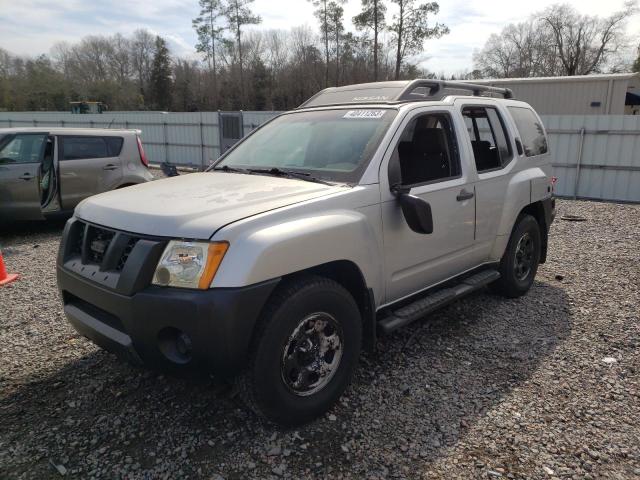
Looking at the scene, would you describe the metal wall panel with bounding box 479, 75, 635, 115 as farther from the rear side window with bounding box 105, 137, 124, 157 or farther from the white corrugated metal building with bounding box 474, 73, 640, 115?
the rear side window with bounding box 105, 137, 124, 157

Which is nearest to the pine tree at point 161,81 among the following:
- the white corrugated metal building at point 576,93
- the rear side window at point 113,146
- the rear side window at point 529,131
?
the white corrugated metal building at point 576,93

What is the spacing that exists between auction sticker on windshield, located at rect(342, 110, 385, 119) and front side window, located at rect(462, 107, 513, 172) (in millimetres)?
1180

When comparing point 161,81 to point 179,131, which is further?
point 161,81

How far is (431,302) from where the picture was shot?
361cm

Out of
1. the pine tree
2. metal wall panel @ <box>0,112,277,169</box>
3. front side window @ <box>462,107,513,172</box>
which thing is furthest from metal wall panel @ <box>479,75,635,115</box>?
the pine tree

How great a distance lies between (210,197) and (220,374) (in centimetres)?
103

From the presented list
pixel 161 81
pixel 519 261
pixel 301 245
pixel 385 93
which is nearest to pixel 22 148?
pixel 385 93

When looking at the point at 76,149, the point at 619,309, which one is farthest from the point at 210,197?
the point at 76,149

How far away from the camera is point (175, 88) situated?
192ft

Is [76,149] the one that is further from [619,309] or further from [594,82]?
[594,82]

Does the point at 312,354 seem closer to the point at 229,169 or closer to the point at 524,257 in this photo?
the point at 229,169

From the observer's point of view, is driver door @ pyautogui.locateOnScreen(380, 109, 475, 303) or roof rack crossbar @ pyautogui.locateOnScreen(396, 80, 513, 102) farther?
roof rack crossbar @ pyautogui.locateOnScreen(396, 80, 513, 102)

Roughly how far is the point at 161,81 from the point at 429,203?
199ft

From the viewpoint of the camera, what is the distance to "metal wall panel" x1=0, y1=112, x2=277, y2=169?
17.9m
